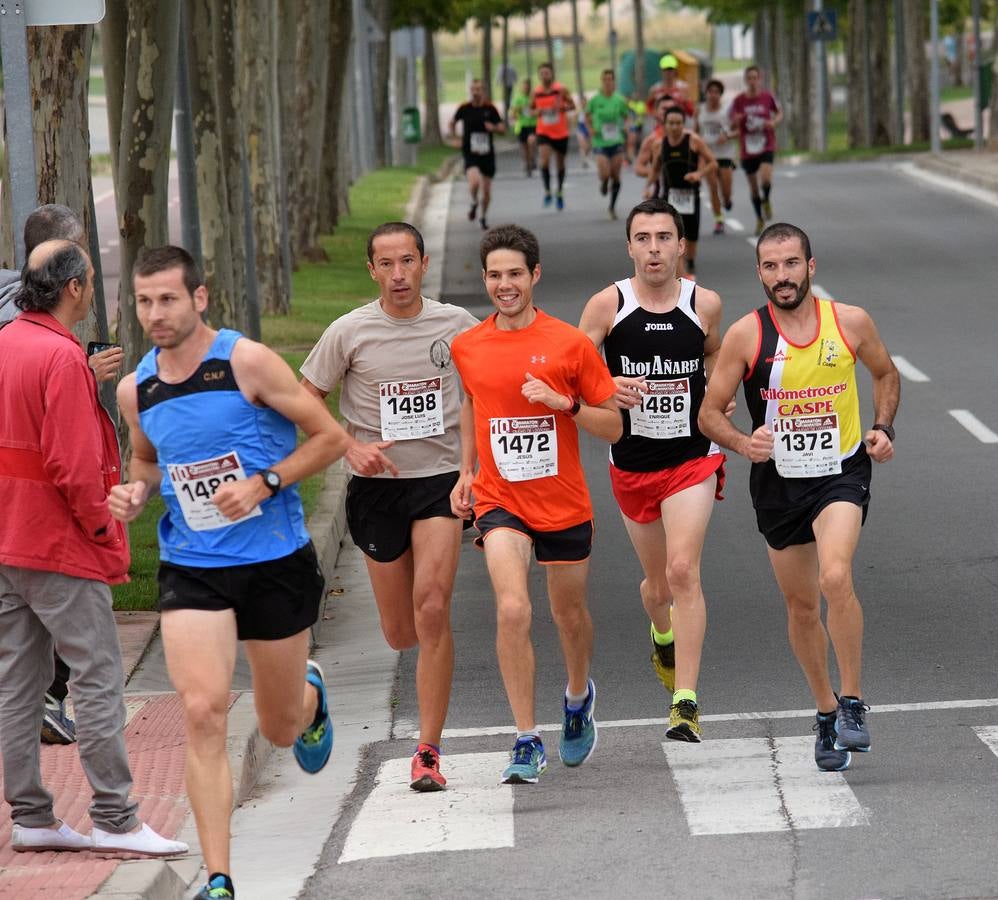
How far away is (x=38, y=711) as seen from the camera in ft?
23.1

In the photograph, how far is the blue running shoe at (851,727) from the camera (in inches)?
305

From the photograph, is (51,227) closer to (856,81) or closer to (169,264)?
(169,264)

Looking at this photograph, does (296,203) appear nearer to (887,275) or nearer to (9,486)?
(887,275)

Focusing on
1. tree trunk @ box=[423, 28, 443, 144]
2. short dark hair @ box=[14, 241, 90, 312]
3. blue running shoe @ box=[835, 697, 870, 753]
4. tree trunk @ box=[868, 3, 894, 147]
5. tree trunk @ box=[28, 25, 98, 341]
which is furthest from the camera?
tree trunk @ box=[423, 28, 443, 144]

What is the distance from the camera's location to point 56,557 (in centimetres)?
688

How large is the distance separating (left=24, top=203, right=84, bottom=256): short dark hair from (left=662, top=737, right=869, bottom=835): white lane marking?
9.25ft

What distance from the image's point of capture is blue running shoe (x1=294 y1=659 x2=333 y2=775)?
24.3 feet

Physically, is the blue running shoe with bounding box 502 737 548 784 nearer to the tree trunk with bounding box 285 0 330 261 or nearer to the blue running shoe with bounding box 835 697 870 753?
the blue running shoe with bounding box 835 697 870 753

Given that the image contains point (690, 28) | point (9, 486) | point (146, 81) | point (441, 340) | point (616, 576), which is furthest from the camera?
point (690, 28)

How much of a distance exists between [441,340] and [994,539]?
4.97 meters

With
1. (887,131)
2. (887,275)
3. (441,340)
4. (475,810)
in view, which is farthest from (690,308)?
(887,131)

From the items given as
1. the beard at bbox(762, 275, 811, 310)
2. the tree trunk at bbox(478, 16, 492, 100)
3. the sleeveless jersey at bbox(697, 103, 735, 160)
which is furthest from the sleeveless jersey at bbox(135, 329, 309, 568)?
the tree trunk at bbox(478, 16, 492, 100)

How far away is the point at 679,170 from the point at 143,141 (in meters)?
9.71

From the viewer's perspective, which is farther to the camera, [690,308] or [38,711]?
[690,308]
